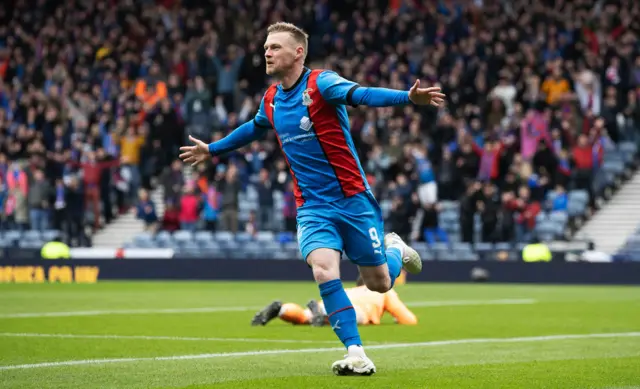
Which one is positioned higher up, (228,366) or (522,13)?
(522,13)

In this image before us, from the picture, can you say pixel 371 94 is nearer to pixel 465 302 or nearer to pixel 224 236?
pixel 465 302

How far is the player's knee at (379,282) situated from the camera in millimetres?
9188

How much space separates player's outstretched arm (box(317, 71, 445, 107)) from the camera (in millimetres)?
8148

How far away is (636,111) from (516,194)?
3.69 m

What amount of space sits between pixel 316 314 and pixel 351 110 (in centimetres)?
1691

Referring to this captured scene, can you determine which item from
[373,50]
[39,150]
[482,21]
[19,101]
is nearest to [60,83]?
[19,101]

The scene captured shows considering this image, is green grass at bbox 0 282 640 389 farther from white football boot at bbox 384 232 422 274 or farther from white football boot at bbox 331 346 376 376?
white football boot at bbox 384 232 422 274

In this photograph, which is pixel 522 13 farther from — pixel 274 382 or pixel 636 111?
pixel 274 382

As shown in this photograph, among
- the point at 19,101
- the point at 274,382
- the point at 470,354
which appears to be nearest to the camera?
the point at 274,382

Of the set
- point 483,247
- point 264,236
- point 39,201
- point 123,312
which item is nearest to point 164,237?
point 264,236

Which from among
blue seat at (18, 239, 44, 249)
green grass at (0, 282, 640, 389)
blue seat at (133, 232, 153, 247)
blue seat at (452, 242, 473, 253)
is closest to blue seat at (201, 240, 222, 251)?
blue seat at (133, 232, 153, 247)

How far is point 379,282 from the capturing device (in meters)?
9.21

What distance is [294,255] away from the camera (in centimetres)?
2847

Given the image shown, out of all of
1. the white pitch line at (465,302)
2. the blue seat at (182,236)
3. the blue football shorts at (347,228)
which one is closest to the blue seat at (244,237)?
the blue seat at (182,236)
